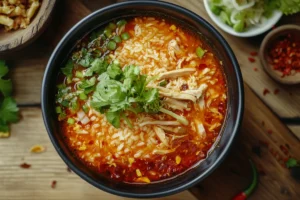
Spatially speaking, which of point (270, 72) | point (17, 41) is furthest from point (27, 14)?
point (270, 72)

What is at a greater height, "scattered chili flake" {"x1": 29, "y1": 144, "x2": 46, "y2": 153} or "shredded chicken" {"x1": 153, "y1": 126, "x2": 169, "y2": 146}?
"shredded chicken" {"x1": 153, "y1": 126, "x2": 169, "y2": 146}

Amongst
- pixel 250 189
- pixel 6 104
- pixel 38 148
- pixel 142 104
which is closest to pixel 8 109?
pixel 6 104

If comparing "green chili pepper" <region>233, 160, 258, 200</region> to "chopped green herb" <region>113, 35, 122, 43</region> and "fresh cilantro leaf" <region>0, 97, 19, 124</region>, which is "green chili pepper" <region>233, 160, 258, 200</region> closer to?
"chopped green herb" <region>113, 35, 122, 43</region>

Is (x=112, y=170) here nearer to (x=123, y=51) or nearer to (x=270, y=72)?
(x=123, y=51)

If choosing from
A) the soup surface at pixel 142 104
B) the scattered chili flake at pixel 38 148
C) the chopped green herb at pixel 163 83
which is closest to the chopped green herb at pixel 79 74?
the soup surface at pixel 142 104

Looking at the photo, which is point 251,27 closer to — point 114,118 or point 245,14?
point 245,14

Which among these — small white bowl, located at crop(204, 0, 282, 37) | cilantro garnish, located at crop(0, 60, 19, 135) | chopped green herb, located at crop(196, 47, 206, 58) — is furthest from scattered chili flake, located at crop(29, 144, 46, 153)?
small white bowl, located at crop(204, 0, 282, 37)
